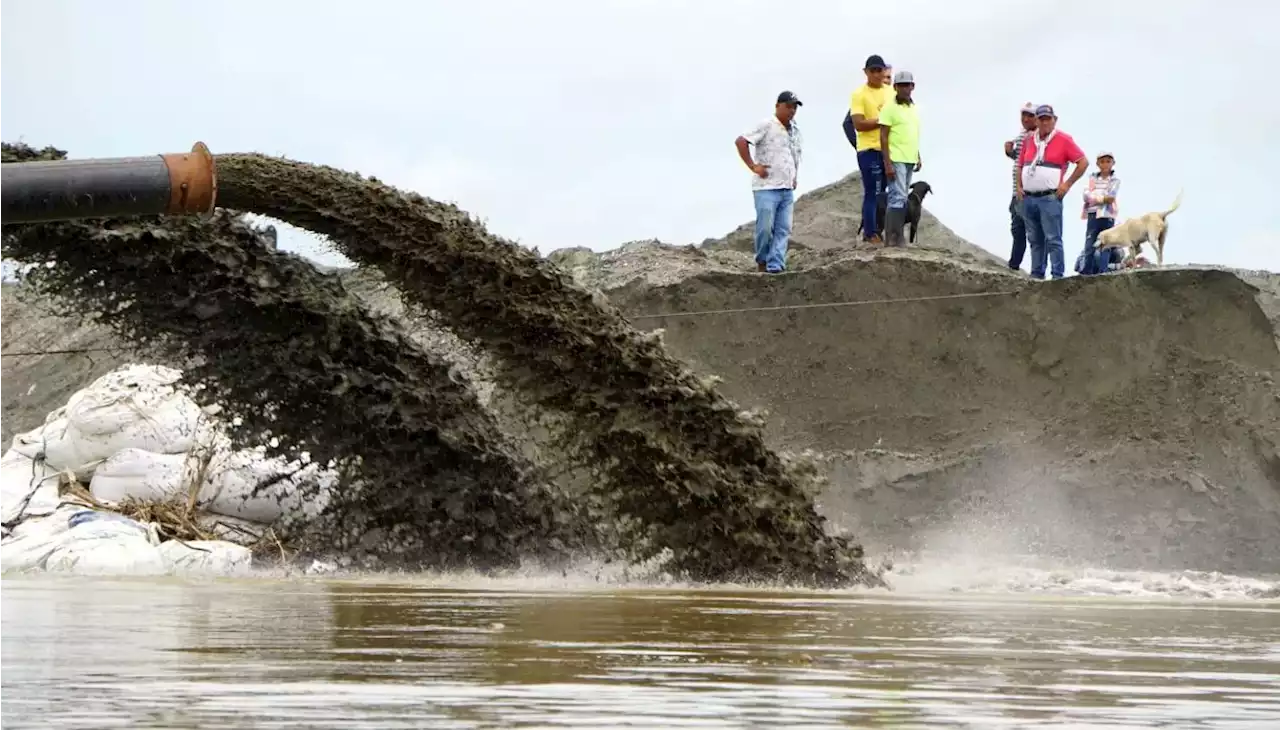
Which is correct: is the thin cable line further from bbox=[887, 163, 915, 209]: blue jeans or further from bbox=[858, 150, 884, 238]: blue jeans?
bbox=[887, 163, 915, 209]: blue jeans

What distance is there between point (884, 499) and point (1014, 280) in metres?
2.29

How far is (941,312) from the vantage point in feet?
53.4

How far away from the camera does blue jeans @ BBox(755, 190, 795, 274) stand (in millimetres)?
15219

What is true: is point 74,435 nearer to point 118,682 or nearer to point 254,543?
point 254,543

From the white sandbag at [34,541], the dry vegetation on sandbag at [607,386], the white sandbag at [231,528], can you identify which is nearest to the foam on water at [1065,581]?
the dry vegetation on sandbag at [607,386]

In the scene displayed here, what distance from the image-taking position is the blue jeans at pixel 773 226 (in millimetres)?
15219

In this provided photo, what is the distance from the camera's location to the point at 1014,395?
632 inches

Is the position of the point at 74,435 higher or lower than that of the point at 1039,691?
higher

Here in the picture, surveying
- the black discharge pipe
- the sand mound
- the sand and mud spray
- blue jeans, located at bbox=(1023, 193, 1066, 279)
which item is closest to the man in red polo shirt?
blue jeans, located at bbox=(1023, 193, 1066, 279)

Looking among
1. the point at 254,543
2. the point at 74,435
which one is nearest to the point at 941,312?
the point at 254,543

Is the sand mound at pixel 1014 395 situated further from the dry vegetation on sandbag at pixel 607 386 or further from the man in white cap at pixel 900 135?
the dry vegetation on sandbag at pixel 607 386

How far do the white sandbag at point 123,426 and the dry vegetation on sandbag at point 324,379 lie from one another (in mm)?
1984

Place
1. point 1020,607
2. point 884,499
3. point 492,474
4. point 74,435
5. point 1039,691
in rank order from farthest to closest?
point 884,499 → point 74,435 → point 492,474 → point 1020,607 → point 1039,691

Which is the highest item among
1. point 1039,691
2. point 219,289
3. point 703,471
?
point 219,289
